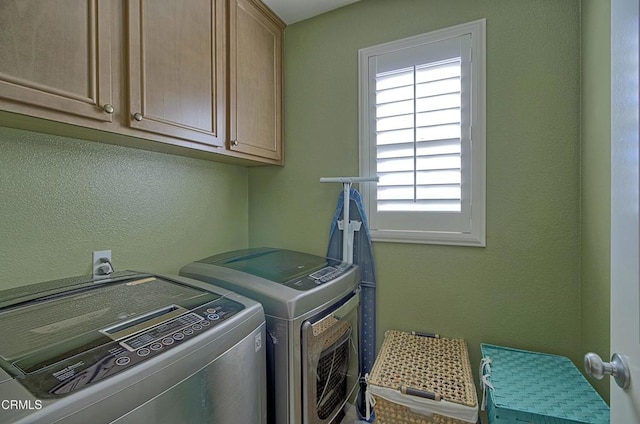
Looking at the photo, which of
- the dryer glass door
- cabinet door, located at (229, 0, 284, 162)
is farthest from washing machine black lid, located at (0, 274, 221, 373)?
cabinet door, located at (229, 0, 284, 162)

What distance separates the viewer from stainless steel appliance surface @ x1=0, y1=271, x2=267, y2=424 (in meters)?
0.55

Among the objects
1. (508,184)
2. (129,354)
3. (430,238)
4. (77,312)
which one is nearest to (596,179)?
(508,184)

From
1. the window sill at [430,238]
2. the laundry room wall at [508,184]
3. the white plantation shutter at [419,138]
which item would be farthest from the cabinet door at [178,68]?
the window sill at [430,238]

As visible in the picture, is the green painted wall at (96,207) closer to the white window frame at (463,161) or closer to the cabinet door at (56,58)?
the cabinet door at (56,58)

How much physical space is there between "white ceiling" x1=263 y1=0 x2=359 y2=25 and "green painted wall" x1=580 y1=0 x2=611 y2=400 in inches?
46.1

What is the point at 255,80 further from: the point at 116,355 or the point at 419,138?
the point at 116,355

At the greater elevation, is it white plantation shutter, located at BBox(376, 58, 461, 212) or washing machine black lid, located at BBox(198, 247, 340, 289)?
white plantation shutter, located at BBox(376, 58, 461, 212)

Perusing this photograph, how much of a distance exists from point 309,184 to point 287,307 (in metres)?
0.98

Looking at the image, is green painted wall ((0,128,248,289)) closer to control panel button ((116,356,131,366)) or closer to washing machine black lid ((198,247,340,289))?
washing machine black lid ((198,247,340,289))

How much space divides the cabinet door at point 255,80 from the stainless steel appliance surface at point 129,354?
86 cm

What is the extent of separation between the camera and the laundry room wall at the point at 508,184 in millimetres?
1326

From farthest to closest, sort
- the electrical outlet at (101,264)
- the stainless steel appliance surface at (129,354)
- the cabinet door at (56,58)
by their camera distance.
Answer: the electrical outlet at (101,264) < the cabinet door at (56,58) < the stainless steel appliance surface at (129,354)

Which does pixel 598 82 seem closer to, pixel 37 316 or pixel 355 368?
pixel 355 368

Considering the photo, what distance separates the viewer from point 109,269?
1293 millimetres
